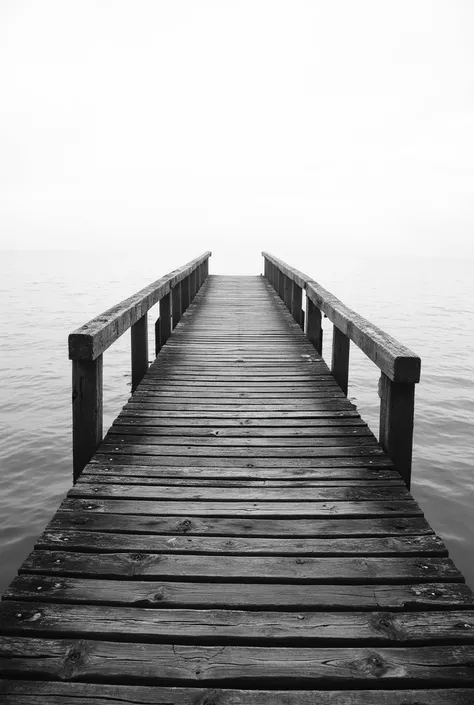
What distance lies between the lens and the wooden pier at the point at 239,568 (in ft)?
6.09

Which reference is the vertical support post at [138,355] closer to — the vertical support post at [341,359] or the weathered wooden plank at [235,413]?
the weathered wooden plank at [235,413]

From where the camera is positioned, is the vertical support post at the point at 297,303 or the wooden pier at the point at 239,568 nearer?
the wooden pier at the point at 239,568

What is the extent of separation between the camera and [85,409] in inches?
137

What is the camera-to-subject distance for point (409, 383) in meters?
3.20

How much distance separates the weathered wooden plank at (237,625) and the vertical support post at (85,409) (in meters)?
1.34

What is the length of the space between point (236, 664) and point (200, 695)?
164 mm

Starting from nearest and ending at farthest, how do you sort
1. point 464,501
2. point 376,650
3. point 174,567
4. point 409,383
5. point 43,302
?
point 376,650
point 174,567
point 409,383
point 464,501
point 43,302

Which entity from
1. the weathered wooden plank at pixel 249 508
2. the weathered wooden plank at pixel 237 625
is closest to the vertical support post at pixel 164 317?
the weathered wooden plank at pixel 249 508

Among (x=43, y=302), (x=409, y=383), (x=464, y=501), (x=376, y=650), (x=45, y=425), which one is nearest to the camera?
(x=376, y=650)

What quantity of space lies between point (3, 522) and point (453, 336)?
49.3ft

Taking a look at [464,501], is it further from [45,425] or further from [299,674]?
[45,425]

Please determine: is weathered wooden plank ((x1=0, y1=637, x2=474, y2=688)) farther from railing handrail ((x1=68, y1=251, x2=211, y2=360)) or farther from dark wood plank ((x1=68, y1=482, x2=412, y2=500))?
railing handrail ((x1=68, y1=251, x2=211, y2=360))

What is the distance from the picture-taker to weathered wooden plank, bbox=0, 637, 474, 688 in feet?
6.06

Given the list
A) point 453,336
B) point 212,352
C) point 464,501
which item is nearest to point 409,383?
point 464,501
